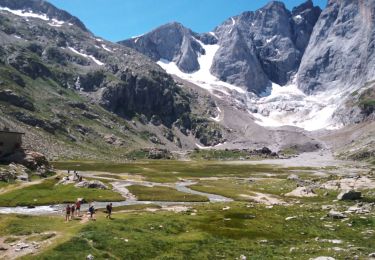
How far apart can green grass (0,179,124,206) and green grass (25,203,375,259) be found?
88.1 feet

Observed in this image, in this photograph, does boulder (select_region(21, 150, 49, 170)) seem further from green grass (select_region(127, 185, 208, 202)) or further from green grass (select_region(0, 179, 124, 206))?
green grass (select_region(127, 185, 208, 202))

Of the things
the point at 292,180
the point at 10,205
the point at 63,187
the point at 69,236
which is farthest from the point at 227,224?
the point at 292,180

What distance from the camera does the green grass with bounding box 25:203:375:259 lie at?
4111 cm

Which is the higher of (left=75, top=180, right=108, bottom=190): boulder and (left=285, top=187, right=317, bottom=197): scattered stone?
(left=75, top=180, right=108, bottom=190): boulder

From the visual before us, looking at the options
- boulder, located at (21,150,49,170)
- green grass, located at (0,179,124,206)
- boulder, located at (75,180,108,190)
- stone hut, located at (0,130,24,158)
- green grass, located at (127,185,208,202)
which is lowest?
green grass, located at (127,185,208,202)

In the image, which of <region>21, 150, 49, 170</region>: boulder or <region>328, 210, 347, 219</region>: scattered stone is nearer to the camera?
<region>328, 210, 347, 219</region>: scattered stone

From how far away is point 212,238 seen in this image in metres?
49.2

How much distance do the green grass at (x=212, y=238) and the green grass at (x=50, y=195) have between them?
26848 mm

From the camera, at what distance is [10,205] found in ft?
244

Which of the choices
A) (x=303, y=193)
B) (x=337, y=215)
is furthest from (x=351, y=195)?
(x=337, y=215)

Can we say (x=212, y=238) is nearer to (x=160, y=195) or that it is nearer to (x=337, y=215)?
(x=337, y=215)

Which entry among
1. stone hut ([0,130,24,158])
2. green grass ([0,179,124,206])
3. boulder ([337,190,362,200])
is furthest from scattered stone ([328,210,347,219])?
stone hut ([0,130,24,158])

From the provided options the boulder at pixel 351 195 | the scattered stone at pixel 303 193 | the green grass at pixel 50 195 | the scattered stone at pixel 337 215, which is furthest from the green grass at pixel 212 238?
the scattered stone at pixel 303 193

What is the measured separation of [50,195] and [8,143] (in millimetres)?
39066
